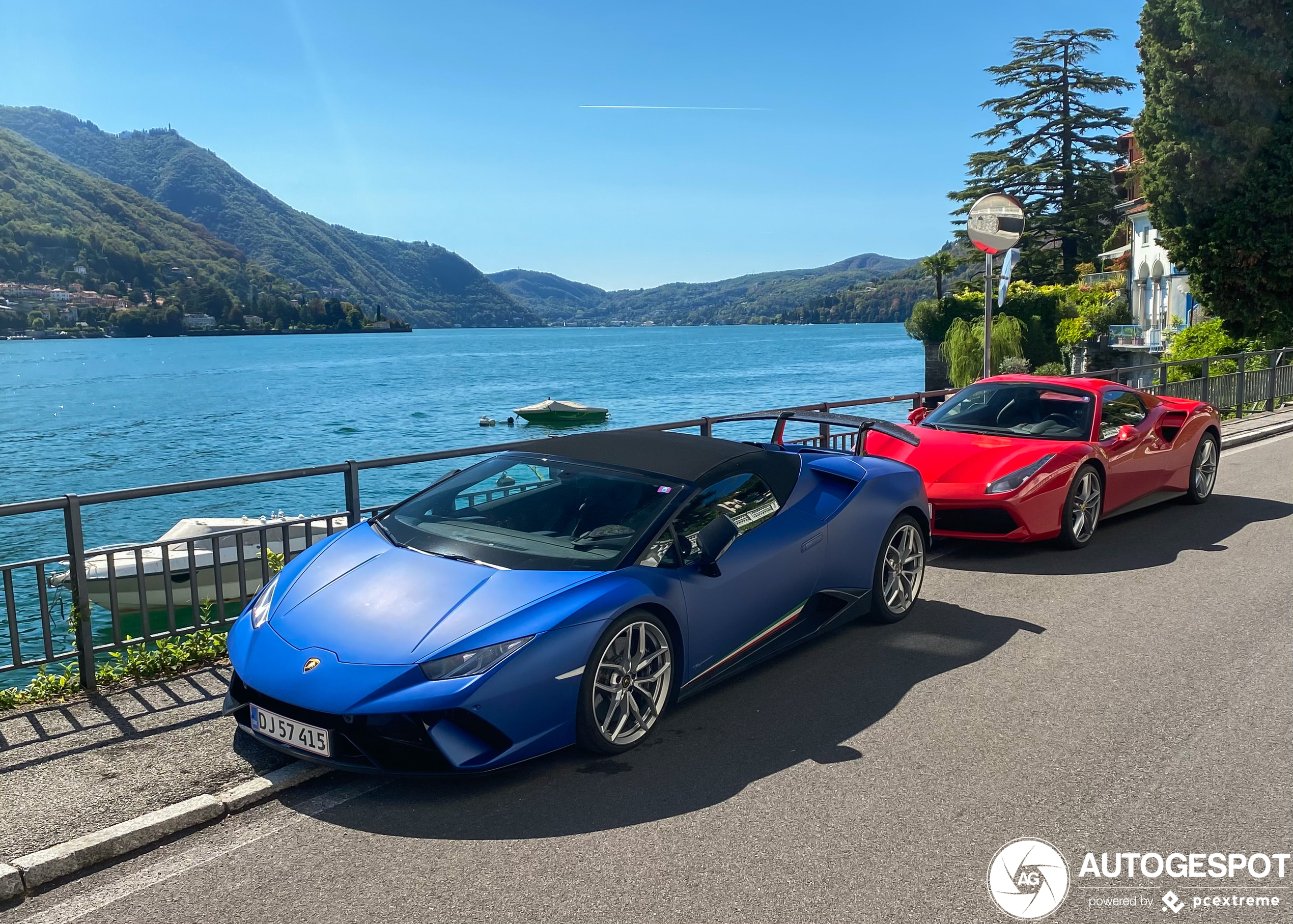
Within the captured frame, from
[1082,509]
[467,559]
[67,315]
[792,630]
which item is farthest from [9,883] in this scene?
[67,315]

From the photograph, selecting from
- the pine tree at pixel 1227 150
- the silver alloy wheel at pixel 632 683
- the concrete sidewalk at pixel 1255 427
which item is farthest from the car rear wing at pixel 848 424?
the pine tree at pixel 1227 150

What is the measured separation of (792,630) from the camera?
5.92 metres

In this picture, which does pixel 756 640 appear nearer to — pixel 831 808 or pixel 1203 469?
pixel 831 808

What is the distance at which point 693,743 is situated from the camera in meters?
4.93

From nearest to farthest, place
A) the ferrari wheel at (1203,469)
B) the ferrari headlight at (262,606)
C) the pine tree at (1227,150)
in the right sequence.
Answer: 1. the ferrari headlight at (262,606)
2. the ferrari wheel at (1203,469)
3. the pine tree at (1227,150)

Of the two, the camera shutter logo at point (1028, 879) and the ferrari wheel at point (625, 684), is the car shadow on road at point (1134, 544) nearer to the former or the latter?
the ferrari wheel at point (625, 684)

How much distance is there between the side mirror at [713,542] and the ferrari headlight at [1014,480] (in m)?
3.96

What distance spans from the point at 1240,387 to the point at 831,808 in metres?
17.1

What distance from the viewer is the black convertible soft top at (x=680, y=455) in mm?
5637

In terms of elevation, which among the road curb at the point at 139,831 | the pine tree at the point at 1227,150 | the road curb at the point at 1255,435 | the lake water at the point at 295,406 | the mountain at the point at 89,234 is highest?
the mountain at the point at 89,234

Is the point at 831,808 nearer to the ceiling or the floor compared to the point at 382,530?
nearer to the floor

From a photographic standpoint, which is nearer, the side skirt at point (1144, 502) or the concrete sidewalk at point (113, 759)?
the concrete sidewalk at point (113, 759)

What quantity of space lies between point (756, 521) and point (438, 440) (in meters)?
54.0

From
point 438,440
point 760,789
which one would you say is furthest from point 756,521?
point 438,440
